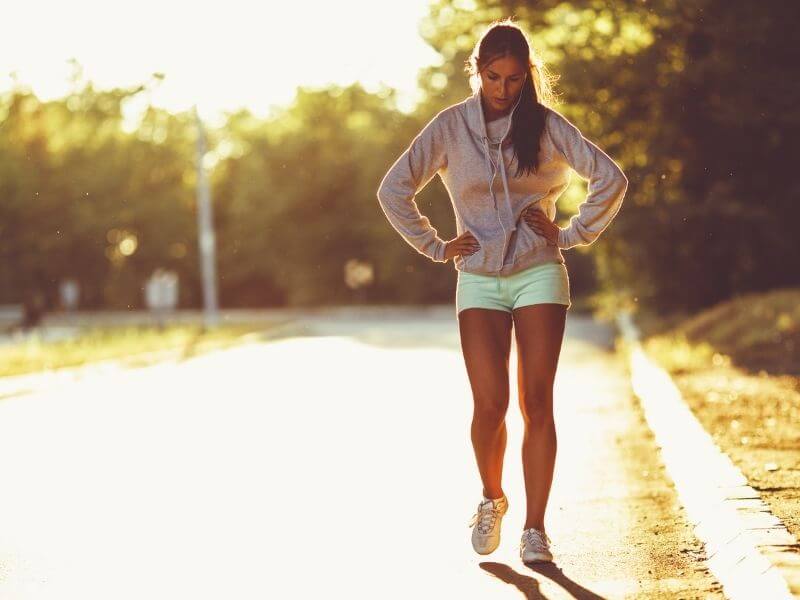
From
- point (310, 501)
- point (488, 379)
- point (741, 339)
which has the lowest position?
point (741, 339)

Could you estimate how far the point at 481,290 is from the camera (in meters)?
5.45

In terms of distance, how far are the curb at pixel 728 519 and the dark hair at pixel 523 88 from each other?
1.52 metres

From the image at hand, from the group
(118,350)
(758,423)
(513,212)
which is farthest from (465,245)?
(118,350)

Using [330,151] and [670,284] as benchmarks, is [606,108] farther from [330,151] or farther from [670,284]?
[330,151]

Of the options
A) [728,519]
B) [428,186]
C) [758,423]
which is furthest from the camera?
[428,186]

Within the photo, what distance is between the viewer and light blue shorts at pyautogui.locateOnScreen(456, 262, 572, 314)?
5.37 metres

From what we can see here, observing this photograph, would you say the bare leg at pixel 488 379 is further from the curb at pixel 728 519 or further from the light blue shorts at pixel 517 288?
the curb at pixel 728 519

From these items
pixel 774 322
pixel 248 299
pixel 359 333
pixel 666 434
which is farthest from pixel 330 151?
pixel 666 434

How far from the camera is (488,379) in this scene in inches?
217

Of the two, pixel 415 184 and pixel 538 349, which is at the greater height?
pixel 415 184

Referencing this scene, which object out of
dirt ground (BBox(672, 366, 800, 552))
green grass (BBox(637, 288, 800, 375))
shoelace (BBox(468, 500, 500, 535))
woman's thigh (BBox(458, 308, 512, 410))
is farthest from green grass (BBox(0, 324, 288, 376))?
woman's thigh (BBox(458, 308, 512, 410))

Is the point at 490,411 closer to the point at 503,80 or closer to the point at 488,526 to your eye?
the point at 488,526

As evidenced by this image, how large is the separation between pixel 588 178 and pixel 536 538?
130 centimetres

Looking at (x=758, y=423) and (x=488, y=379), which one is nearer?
(x=488, y=379)
